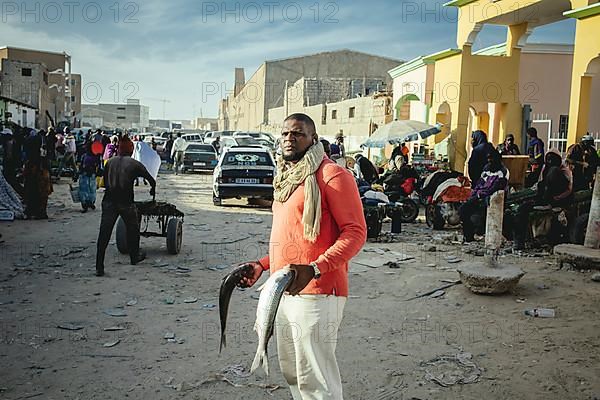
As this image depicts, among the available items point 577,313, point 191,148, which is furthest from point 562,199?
point 191,148

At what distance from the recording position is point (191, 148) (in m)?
27.9

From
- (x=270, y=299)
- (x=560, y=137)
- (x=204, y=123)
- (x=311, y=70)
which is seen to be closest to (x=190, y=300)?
(x=270, y=299)

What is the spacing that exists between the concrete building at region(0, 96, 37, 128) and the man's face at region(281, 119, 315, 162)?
27861 millimetres

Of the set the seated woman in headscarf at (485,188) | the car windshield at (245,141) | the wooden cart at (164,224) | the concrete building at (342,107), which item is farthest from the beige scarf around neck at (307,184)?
the car windshield at (245,141)

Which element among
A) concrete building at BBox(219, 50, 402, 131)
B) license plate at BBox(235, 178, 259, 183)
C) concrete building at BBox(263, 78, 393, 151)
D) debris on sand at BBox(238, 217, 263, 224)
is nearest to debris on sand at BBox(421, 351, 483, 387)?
debris on sand at BBox(238, 217, 263, 224)

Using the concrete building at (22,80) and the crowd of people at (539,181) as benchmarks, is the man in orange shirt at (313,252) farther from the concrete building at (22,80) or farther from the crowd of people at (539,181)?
the concrete building at (22,80)

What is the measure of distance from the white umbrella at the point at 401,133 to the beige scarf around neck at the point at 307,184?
509 inches

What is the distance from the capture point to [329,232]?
3064 millimetres

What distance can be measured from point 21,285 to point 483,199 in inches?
287

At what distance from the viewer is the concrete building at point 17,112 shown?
2936 centimetres

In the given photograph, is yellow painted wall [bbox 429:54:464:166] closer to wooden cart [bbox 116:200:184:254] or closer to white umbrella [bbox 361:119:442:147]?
white umbrella [bbox 361:119:442:147]

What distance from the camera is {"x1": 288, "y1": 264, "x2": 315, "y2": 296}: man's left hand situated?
285 centimetres

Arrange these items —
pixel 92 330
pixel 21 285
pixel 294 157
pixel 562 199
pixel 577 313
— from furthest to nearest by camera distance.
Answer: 1. pixel 562 199
2. pixel 21 285
3. pixel 577 313
4. pixel 92 330
5. pixel 294 157

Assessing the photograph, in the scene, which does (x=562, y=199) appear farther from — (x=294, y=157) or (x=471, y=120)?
(x=471, y=120)
